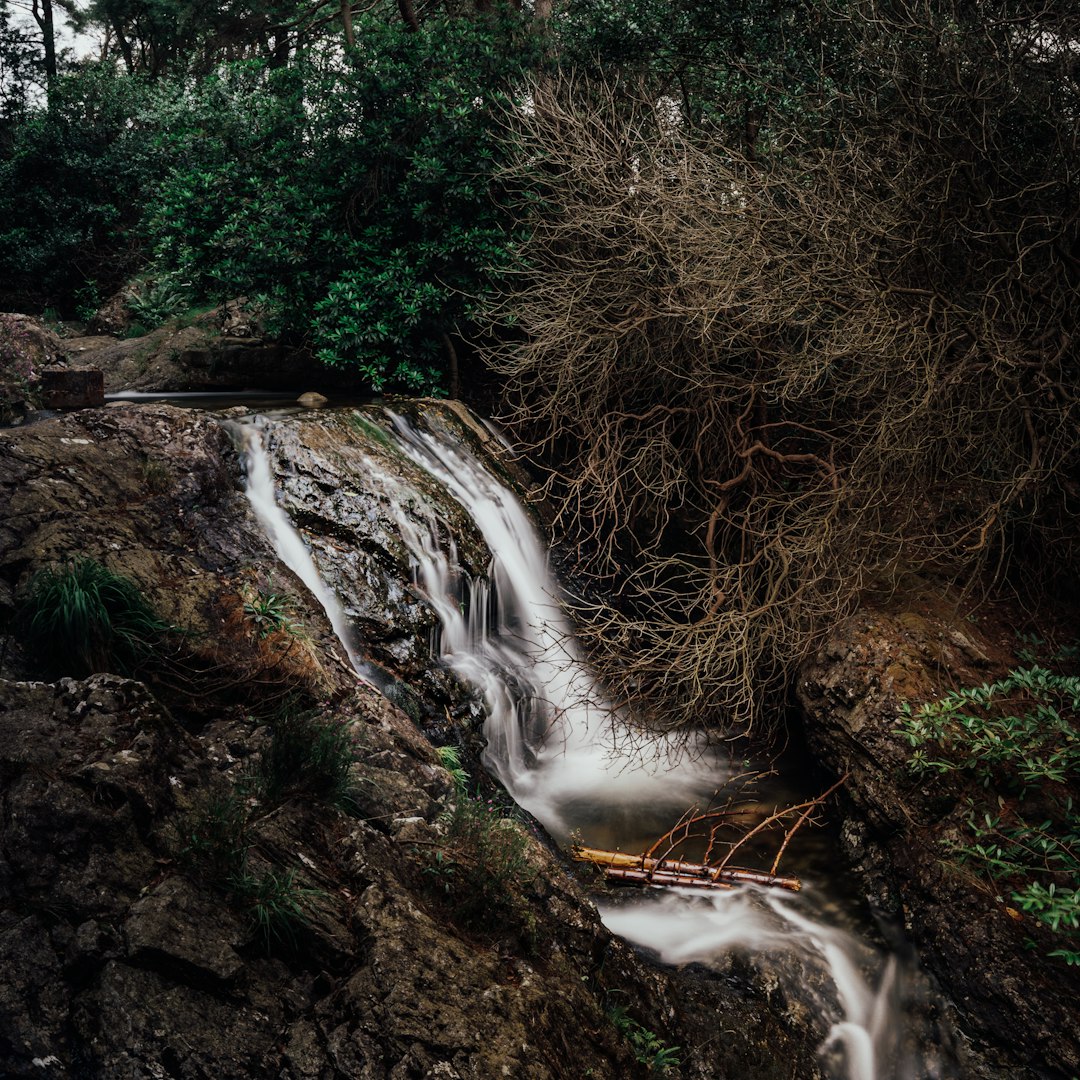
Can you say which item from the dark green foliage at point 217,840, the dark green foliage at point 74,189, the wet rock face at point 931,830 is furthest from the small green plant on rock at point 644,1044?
the dark green foliage at point 74,189

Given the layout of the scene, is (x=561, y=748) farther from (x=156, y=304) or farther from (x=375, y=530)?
(x=156, y=304)

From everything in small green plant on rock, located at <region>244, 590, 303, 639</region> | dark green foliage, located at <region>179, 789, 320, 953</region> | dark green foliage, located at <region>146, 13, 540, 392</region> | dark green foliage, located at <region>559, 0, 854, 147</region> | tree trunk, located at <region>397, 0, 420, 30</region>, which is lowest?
dark green foliage, located at <region>179, 789, 320, 953</region>

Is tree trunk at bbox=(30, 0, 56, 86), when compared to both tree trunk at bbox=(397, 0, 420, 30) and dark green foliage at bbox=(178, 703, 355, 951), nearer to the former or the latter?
tree trunk at bbox=(397, 0, 420, 30)

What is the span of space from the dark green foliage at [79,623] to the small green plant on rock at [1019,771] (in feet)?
15.9

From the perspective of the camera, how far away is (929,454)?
23.0ft

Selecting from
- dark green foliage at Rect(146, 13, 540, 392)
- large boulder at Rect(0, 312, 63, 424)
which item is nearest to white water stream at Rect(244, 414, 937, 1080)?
dark green foliage at Rect(146, 13, 540, 392)

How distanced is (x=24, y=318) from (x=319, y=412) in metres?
3.40

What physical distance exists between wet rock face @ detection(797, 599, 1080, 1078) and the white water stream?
0.44 metres

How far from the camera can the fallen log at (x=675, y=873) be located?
19.4 feet

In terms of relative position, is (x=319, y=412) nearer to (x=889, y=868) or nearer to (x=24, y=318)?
(x=24, y=318)

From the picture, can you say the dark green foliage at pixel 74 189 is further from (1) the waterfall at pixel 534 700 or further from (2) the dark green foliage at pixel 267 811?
(2) the dark green foliage at pixel 267 811

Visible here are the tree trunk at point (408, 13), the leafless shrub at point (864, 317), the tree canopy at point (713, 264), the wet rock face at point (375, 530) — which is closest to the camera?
the wet rock face at point (375, 530)

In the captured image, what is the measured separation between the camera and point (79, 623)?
4.07m

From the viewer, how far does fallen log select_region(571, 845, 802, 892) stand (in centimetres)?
590
